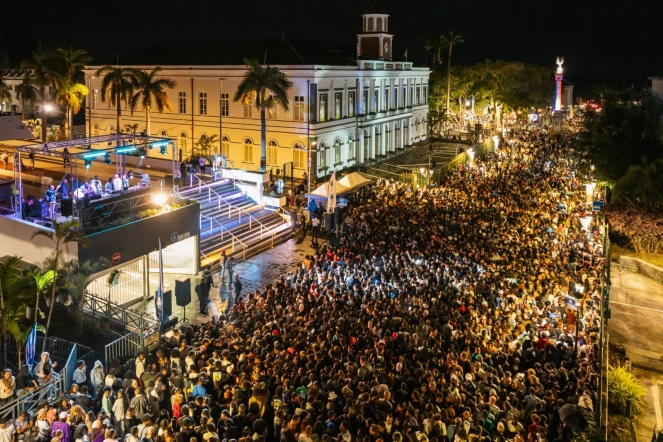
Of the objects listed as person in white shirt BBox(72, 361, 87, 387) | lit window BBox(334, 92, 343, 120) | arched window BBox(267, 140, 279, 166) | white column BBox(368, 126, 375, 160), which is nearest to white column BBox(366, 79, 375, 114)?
white column BBox(368, 126, 375, 160)

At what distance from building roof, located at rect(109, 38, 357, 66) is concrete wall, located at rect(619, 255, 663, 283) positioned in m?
24.5

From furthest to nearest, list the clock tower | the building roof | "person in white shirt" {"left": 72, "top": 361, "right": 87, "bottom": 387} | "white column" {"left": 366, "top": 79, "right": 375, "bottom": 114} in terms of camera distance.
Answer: the clock tower
"white column" {"left": 366, "top": 79, "right": 375, "bottom": 114}
the building roof
"person in white shirt" {"left": 72, "top": 361, "right": 87, "bottom": 387}

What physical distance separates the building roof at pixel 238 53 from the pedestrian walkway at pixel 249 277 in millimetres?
19431

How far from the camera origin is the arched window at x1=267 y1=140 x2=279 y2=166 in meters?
41.1

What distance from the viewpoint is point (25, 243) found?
18.6m

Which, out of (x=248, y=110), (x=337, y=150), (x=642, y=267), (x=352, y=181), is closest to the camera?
(x=642, y=267)

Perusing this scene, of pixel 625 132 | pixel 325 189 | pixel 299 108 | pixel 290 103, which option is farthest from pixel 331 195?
pixel 625 132

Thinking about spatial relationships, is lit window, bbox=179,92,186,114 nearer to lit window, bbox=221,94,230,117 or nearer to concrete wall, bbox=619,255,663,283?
lit window, bbox=221,94,230,117

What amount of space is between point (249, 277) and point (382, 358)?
10.8 m

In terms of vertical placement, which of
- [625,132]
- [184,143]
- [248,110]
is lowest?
[184,143]

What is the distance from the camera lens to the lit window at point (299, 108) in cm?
3984

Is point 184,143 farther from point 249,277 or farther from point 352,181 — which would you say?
point 249,277

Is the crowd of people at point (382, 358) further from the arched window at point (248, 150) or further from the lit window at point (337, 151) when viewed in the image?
the lit window at point (337, 151)

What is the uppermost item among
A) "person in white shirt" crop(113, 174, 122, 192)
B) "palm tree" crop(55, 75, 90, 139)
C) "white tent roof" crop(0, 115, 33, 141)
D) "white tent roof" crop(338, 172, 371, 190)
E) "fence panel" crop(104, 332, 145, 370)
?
"palm tree" crop(55, 75, 90, 139)
